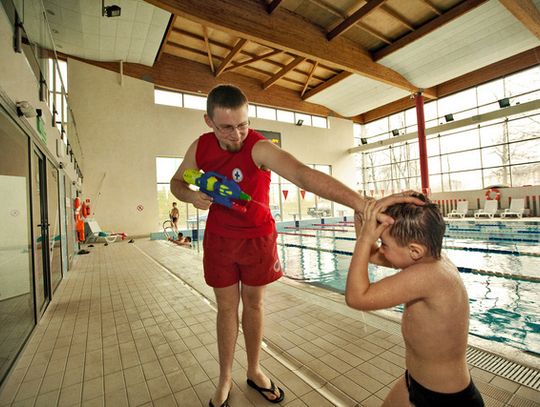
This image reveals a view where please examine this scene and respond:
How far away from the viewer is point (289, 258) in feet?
22.8

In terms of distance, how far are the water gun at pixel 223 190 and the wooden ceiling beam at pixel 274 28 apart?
6.28m

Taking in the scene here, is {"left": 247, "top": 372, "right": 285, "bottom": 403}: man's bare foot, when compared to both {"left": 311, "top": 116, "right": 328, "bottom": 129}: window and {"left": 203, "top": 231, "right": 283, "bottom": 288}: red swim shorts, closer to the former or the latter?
{"left": 203, "top": 231, "right": 283, "bottom": 288}: red swim shorts

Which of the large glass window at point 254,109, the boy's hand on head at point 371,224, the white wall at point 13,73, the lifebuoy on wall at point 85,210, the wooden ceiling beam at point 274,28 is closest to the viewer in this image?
the boy's hand on head at point 371,224

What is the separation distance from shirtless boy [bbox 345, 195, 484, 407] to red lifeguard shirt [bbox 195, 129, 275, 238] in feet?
1.97

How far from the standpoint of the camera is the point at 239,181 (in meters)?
1.45

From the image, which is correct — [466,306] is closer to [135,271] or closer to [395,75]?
[135,271]

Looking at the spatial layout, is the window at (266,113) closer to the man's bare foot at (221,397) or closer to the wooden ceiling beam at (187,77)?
the wooden ceiling beam at (187,77)

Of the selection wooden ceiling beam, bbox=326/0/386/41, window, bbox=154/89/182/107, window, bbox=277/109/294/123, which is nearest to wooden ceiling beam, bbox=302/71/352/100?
window, bbox=277/109/294/123

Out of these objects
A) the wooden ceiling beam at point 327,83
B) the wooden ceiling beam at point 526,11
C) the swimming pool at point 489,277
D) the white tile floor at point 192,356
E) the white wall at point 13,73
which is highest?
the wooden ceiling beam at point 327,83

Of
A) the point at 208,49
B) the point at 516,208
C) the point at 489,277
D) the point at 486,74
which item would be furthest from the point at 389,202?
the point at 486,74

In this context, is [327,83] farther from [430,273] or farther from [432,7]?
[430,273]

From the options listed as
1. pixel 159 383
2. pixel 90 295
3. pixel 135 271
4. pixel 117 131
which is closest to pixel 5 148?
pixel 159 383

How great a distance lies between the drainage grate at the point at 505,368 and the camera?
5.18ft

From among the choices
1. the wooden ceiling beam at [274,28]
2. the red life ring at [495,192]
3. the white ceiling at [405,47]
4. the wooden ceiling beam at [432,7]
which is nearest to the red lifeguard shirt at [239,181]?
the wooden ceiling beam at [274,28]
